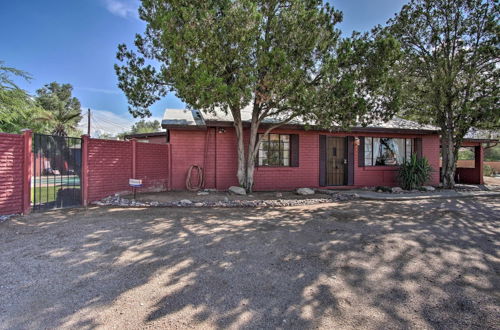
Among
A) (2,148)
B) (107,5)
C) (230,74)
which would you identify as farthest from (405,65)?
(2,148)

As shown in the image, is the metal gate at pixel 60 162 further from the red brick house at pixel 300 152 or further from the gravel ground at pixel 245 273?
the red brick house at pixel 300 152

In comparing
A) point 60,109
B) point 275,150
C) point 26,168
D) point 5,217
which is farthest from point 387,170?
point 60,109

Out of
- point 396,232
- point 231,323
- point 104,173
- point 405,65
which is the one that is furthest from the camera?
point 405,65

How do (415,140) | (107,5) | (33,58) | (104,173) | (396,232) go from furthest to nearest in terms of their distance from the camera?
(33,58)
(415,140)
(107,5)
(104,173)
(396,232)

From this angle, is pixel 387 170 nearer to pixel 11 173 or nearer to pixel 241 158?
pixel 241 158

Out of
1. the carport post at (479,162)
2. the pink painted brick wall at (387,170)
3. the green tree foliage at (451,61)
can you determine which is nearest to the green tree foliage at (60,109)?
the pink painted brick wall at (387,170)

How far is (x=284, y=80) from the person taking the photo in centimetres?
637

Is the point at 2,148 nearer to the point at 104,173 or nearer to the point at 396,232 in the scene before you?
the point at 104,173

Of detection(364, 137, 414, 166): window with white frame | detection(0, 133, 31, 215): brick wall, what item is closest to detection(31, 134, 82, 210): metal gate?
detection(0, 133, 31, 215): brick wall

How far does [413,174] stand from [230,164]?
720 cm

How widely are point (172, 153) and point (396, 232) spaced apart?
286 inches

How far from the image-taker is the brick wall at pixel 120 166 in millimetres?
6527

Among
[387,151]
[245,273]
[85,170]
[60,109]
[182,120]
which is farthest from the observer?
[60,109]

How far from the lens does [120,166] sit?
24.1 ft
